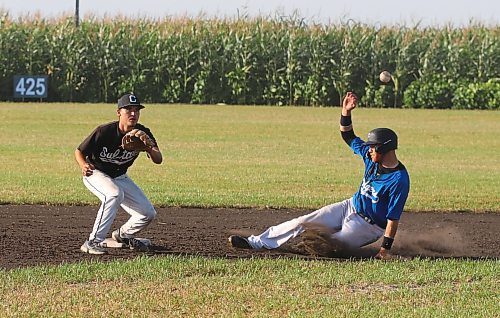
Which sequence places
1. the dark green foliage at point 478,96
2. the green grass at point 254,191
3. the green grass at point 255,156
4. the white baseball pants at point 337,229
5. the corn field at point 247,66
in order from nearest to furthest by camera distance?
the green grass at point 254,191, the white baseball pants at point 337,229, the green grass at point 255,156, the dark green foliage at point 478,96, the corn field at point 247,66

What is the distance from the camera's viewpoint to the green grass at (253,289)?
759 centimetres

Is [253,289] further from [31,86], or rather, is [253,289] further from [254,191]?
[31,86]

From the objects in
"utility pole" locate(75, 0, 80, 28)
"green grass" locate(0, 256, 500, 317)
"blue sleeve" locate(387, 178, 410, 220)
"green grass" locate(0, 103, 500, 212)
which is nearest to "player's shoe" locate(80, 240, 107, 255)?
"green grass" locate(0, 256, 500, 317)

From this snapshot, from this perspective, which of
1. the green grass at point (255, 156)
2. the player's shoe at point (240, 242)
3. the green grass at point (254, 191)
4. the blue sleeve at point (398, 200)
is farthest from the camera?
the green grass at point (255, 156)

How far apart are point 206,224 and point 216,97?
27.5 metres

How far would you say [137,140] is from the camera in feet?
32.6

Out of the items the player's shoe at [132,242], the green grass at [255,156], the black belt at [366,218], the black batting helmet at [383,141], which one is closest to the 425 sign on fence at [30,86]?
the green grass at [255,156]

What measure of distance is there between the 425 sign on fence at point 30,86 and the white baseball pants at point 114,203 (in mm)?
29324

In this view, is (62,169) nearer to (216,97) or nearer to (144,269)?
(144,269)

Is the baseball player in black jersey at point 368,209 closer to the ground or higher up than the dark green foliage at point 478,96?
higher up

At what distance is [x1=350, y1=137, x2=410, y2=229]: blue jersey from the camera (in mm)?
9773

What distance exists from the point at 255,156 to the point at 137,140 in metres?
12.1

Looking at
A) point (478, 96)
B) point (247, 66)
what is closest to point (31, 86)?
point (247, 66)

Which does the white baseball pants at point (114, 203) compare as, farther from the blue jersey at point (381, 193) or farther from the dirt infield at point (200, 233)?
the blue jersey at point (381, 193)
